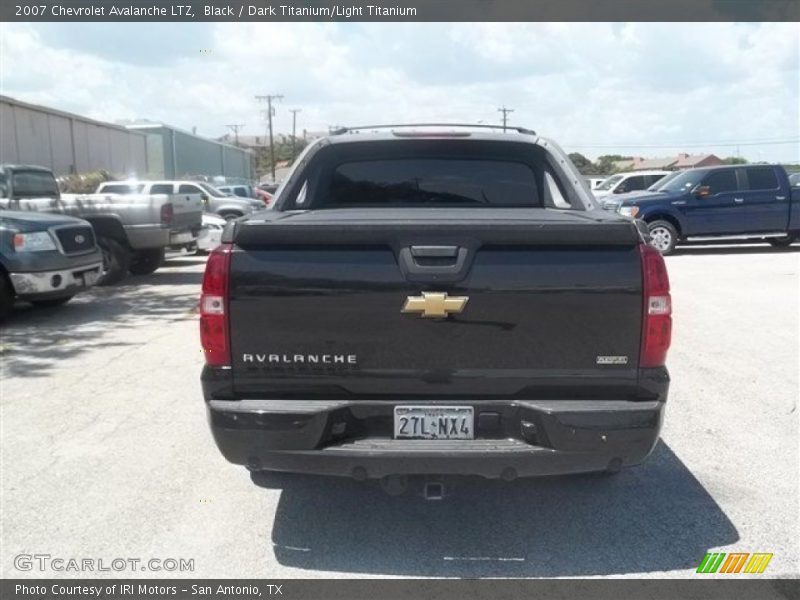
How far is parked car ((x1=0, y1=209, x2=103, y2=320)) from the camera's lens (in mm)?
8766

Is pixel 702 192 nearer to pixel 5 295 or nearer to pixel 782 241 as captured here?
pixel 782 241

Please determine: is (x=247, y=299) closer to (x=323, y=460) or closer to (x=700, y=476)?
(x=323, y=460)

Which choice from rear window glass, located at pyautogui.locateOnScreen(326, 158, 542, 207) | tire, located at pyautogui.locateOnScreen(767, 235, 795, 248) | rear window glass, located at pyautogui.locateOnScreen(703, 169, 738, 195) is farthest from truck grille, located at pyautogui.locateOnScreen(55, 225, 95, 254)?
tire, located at pyautogui.locateOnScreen(767, 235, 795, 248)

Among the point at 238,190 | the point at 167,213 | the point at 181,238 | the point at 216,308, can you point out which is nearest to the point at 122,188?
the point at 181,238

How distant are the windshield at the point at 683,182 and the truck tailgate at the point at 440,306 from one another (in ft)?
44.3

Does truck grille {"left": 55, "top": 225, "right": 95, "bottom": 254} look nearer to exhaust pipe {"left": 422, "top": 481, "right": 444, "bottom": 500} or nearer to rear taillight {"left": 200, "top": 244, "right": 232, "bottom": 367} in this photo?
rear taillight {"left": 200, "top": 244, "right": 232, "bottom": 367}

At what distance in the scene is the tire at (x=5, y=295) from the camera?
8828 mm

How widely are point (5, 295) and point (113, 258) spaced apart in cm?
375

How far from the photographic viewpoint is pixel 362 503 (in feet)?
13.3

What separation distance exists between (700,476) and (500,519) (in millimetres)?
1319

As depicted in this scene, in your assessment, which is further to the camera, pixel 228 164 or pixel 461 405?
pixel 228 164

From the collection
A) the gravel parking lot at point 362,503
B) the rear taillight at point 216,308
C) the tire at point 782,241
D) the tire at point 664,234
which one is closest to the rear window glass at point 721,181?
the tire at point 664,234

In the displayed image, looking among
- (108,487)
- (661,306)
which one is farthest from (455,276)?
(108,487)
